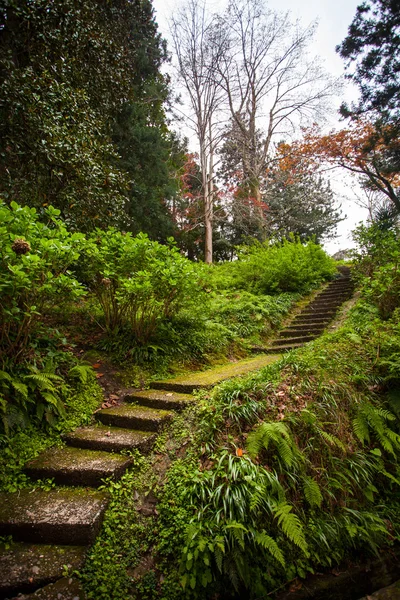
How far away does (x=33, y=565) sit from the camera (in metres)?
1.93

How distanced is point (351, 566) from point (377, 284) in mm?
5026

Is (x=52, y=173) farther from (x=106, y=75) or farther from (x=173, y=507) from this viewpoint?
(x=173, y=507)

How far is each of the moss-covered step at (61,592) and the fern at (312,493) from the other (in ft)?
5.47

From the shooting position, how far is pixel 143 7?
11992mm

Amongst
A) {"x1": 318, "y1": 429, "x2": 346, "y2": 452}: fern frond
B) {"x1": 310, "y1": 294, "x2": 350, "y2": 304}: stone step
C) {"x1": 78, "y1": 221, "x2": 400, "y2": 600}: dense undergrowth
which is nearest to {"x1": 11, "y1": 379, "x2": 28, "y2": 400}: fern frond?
{"x1": 78, "y1": 221, "x2": 400, "y2": 600}: dense undergrowth

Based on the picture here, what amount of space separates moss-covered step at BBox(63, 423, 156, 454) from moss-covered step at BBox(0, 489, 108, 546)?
1.62 ft

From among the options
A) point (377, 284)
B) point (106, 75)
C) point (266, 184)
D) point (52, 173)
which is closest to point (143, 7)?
point (106, 75)

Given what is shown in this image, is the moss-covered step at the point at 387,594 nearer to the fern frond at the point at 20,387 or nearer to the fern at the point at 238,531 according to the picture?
the fern at the point at 238,531

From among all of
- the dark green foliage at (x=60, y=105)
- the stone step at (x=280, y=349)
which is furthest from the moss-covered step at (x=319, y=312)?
the dark green foliage at (x=60, y=105)

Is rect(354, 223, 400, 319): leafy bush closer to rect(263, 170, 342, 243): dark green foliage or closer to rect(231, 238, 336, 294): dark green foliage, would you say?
rect(231, 238, 336, 294): dark green foliage

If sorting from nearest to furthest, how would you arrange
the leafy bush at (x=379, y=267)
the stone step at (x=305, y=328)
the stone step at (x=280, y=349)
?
the leafy bush at (x=379, y=267) → the stone step at (x=280, y=349) → the stone step at (x=305, y=328)

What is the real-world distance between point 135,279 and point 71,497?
2.45m

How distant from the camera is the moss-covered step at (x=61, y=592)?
5.78 ft

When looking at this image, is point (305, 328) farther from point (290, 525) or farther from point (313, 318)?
point (290, 525)
